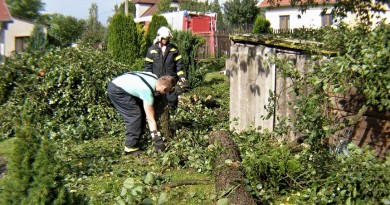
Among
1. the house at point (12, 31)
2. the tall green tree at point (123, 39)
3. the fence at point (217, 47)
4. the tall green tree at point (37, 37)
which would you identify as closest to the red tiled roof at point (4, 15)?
the house at point (12, 31)

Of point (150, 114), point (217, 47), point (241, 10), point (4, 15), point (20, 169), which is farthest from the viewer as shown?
point (241, 10)

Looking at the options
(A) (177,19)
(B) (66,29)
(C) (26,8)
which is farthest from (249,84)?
(C) (26,8)

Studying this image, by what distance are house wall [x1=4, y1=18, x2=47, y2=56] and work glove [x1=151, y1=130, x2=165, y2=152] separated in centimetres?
3111

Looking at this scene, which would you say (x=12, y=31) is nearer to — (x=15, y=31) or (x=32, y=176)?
(x=15, y=31)

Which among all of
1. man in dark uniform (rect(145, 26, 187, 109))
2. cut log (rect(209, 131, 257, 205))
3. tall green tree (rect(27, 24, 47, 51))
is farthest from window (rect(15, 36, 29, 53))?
cut log (rect(209, 131, 257, 205))

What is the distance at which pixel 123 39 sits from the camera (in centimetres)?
1845

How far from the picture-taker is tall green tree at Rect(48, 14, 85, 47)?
46.0 m

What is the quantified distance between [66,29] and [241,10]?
17.3m

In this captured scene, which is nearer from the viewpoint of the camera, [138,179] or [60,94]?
[138,179]

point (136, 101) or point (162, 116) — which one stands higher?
point (136, 101)

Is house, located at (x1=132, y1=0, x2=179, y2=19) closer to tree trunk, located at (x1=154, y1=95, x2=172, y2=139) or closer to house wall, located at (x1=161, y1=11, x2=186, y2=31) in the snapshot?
house wall, located at (x1=161, y1=11, x2=186, y2=31)

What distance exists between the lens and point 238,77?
761cm

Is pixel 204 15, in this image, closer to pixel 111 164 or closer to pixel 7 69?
pixel 7 69

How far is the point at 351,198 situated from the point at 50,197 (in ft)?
8.49
